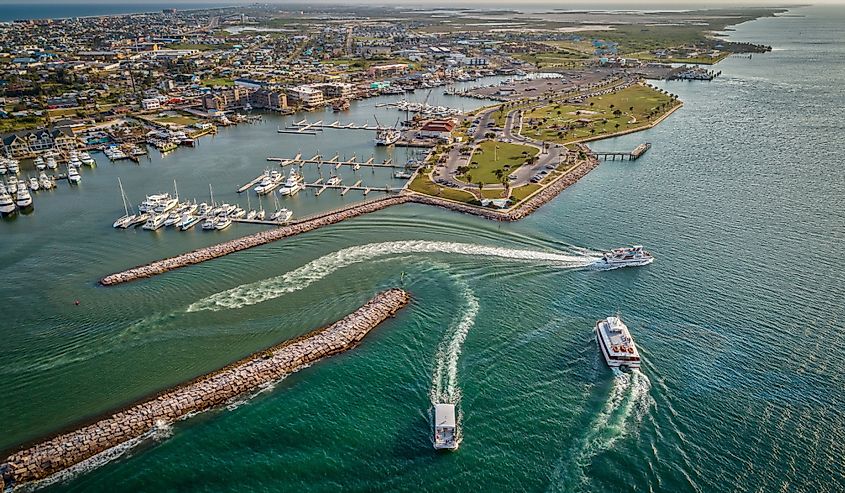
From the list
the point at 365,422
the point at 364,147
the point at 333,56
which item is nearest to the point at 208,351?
the point at 365,422

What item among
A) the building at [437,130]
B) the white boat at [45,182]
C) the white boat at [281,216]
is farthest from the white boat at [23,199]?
the building at [437,130]

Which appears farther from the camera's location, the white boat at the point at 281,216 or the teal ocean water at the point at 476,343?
the white boat at the point at 281,216

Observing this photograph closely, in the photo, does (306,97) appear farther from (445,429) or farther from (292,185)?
(445,429)

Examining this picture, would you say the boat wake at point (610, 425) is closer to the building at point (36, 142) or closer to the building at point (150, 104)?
the building at point (36, 142)

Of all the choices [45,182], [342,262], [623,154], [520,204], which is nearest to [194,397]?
[342,262]

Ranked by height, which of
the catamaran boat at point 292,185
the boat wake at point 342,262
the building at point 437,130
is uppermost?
the building at point 437,130

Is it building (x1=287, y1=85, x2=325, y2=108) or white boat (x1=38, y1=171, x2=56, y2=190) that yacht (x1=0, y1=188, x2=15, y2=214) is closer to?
white boat (x1=38, y1=171, x2=56, y2=190)
